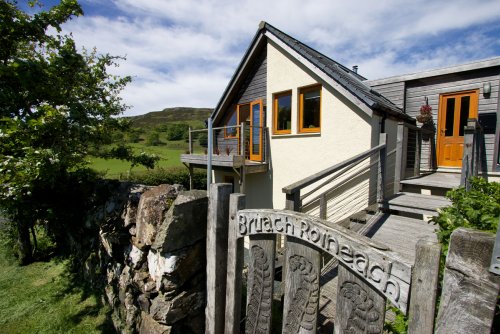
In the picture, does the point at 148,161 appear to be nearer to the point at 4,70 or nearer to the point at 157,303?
the point at 4,70

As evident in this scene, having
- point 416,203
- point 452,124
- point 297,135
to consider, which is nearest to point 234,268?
point 416,203

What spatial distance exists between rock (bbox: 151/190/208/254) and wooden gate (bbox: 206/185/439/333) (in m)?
0.21

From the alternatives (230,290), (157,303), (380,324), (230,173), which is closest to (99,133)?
(157,303)

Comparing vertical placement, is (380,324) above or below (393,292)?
below

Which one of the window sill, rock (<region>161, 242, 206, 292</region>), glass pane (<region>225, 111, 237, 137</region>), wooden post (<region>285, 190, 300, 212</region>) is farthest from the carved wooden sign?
glass pane (<region>225, 111, 237, 137</region>)

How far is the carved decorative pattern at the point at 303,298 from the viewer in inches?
63.8

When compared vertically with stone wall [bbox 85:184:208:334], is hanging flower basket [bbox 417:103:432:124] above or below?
above

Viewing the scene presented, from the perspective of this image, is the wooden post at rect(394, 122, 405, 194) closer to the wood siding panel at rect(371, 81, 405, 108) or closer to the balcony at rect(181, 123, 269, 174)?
the wood siding panel at rect(371, 81, 405, 108)

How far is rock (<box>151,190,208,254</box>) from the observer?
222 cm

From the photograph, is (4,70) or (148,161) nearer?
(4,70)

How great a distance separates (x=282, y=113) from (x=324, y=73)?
82.8 inches

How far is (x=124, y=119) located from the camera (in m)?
4.88

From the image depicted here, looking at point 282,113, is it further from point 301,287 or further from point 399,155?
point 301,287

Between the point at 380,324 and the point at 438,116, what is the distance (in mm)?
8283
